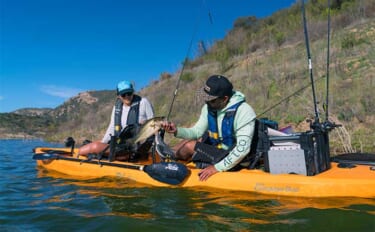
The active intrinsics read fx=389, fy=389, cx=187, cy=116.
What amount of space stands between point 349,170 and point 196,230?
8.85 ft

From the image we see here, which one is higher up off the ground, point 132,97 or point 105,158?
point 132,97

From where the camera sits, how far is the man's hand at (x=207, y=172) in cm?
557

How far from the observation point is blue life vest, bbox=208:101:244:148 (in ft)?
18.2

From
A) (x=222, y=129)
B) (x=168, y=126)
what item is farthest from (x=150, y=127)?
(x=222, y=129)

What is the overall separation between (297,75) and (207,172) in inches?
370

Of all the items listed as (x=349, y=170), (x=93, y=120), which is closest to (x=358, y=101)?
(x=349, y=170)

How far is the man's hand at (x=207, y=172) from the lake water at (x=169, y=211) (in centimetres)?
20

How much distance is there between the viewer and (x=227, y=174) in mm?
5484

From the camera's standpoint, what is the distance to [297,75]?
14.0 metres

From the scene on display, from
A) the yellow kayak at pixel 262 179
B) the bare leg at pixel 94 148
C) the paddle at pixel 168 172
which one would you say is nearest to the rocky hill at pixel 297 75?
the yellow kayak at pixel 262 179

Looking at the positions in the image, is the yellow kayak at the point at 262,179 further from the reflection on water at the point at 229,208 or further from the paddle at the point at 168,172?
the reflection on water at the point at 229,208

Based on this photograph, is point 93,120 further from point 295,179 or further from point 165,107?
point 295,179

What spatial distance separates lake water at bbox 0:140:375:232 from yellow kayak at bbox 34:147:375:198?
15cm

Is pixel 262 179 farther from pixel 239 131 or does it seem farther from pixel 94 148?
pixel 94 148
